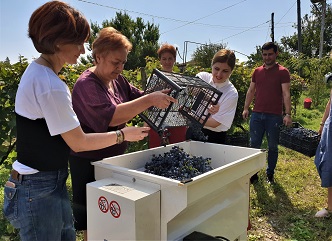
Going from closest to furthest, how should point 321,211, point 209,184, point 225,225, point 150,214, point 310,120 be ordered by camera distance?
point 150,214 → point 209,184 → point 225,225 → point 321,211 → point 310,120

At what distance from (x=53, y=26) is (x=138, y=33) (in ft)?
85.7

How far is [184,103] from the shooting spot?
→ 6.93 feet

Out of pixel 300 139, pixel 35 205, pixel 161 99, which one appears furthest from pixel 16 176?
pixel 300 139

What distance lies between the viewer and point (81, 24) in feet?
4.38

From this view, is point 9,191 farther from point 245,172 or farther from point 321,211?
point 321,211

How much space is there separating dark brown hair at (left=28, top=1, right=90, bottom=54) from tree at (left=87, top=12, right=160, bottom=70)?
2230 centimetres

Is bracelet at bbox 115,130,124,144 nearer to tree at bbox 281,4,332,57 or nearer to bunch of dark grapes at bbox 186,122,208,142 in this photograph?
bunch of dark grapes at bbox 186,122,208,142

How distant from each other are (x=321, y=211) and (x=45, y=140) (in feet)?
9.59

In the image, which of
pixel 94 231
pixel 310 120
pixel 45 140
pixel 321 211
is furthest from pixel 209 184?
pixel 310 120

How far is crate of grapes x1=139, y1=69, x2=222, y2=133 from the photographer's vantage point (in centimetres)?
189

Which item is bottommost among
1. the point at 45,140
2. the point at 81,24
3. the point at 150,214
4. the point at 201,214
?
the point at 201,214

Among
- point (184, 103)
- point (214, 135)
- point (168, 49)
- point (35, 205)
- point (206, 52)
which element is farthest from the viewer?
point (206, 52)

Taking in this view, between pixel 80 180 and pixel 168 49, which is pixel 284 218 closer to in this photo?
pixel 168 49

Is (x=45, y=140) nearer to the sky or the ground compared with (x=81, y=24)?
nearer to the ground
